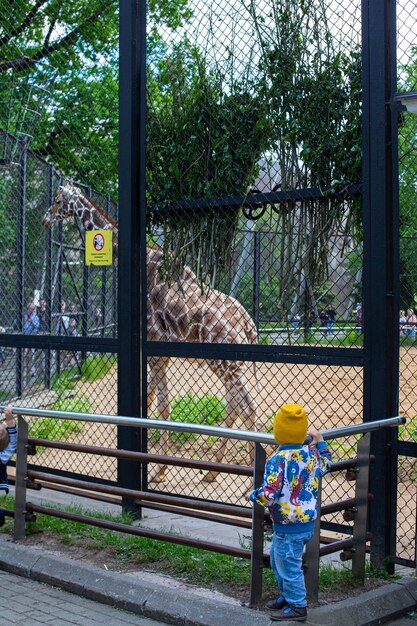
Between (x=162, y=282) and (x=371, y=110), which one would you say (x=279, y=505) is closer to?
(x=371, y=110)

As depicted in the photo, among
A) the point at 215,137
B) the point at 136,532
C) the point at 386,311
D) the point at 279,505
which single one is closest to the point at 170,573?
the point at 136,532

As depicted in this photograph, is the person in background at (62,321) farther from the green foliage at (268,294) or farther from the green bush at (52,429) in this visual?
the green foliage at (268,294)

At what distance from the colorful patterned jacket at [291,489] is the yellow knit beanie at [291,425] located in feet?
0.24

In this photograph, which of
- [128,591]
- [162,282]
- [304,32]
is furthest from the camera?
[162,282]

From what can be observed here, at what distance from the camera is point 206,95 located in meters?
6.49

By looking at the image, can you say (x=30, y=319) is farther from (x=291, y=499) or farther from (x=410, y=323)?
(x=291, y=499)

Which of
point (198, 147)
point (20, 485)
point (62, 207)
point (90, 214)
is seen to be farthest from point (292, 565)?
point (62, 207)

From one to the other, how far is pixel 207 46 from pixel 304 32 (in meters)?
0.91

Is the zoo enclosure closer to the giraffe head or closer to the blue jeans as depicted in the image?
the blue jeans

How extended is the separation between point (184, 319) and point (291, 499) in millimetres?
3872

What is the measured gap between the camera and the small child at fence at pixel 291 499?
14.2 feet

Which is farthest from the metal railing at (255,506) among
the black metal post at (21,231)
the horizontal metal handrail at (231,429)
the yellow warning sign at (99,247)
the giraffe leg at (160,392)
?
the black metal post at (21,231)

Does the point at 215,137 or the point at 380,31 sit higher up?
the point at 380,31

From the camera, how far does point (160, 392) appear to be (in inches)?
334
